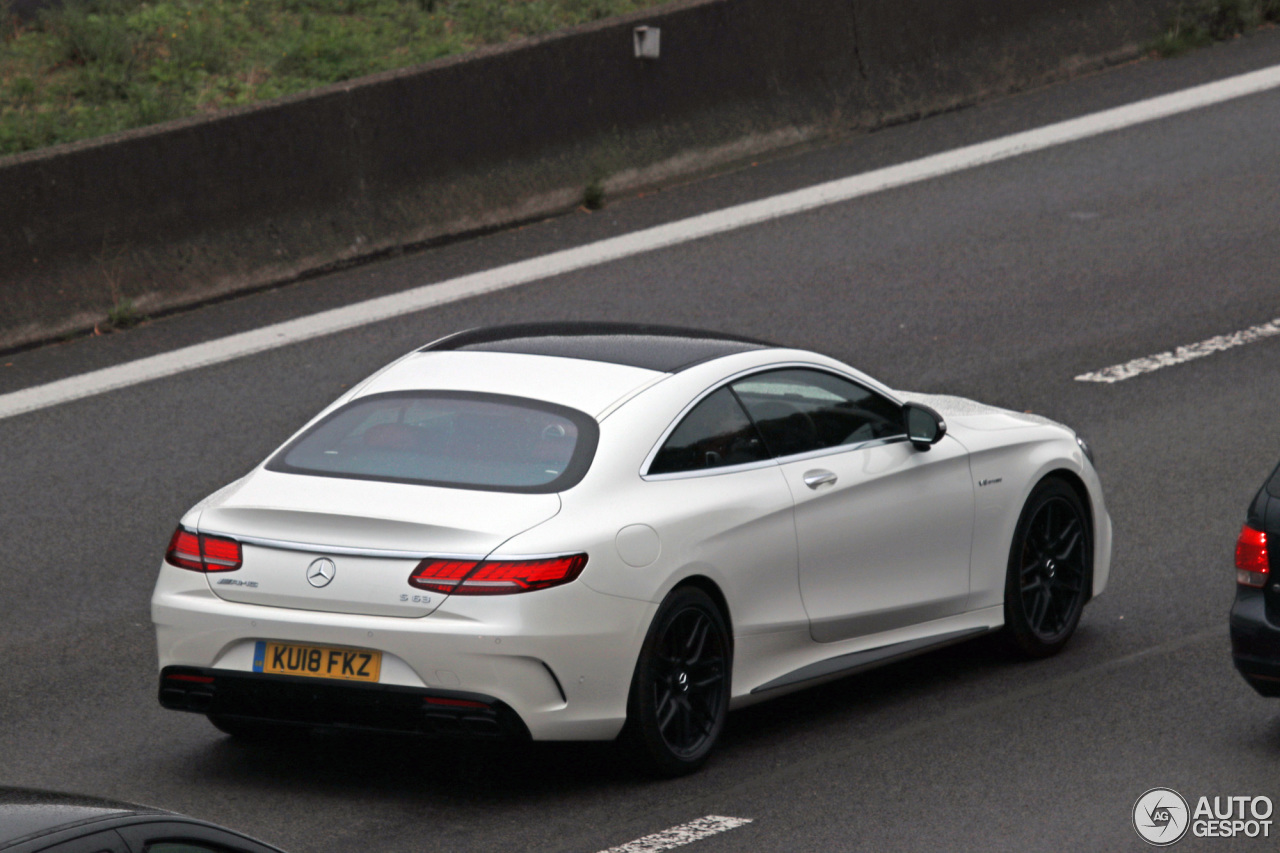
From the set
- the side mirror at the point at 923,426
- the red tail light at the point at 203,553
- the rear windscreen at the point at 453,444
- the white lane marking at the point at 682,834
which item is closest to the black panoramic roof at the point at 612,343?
the rear windscreen at the point at 453,444

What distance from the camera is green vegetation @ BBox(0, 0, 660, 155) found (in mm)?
14852

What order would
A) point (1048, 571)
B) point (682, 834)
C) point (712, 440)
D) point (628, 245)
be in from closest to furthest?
point (682, 834) → point (712, 440) → point (1048, 571) → point (628, 245)

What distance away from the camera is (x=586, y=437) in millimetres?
7117

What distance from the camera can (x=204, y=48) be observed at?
635 inches

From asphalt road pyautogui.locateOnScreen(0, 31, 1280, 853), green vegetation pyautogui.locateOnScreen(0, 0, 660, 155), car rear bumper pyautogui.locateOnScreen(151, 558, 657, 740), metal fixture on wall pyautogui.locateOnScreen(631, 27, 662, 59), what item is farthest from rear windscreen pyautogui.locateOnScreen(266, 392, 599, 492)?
metal fixture on wall pyautogui.locateOnScreen(631, 27, 662, 59)

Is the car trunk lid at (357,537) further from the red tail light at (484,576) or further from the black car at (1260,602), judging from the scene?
the black car at (1260,602)

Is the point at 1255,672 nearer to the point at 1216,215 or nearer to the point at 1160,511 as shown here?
the point at 1160,511

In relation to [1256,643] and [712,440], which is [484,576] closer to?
[712,440]

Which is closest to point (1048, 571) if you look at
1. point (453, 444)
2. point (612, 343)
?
point (612, 343)

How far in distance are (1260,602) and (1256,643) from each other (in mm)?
153

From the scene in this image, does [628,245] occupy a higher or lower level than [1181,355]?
higher

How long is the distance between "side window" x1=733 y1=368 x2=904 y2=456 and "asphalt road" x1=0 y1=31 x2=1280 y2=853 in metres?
→ 1.15

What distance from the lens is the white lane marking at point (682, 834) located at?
6.40 metres

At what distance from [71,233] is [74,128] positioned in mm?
1372
